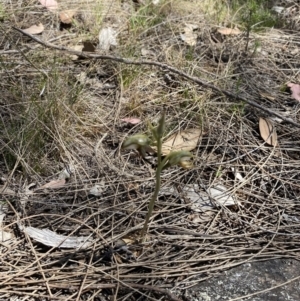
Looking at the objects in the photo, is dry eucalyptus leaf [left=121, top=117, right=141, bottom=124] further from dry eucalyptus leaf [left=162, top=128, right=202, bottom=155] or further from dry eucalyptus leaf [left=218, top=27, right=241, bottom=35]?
dry eucalyptus leaf [left=218, top=27, right=241, bottom=35]

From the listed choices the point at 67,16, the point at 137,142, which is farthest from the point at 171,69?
the point at 137,142

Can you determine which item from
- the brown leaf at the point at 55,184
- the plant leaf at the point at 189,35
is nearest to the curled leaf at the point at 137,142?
the brown leaf at the point at 55,184

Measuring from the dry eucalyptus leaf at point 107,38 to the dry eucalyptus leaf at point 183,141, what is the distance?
636 mm

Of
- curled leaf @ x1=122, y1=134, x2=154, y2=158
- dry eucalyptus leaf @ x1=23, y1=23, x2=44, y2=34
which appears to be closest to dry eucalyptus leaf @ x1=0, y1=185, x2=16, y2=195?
curled leaf @ x1=122, y1=134, x2=154, y2=158

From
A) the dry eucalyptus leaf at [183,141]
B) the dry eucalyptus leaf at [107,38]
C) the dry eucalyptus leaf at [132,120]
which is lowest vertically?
the dry eucalyptus leaf at [183,141]

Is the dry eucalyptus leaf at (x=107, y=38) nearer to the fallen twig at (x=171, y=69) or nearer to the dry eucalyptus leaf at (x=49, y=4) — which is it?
the fallen twig at (x=171, y=69)

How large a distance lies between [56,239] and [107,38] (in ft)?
3.64

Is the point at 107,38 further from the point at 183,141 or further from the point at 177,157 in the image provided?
the point at 177,157

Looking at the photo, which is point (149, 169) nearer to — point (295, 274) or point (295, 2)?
point (295, 274)

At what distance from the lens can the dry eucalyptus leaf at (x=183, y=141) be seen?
1704mm

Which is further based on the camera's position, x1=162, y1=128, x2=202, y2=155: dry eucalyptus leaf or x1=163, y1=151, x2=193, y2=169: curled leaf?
x1=162, y1=128, x2=202, y2=155: dry eucalyptus leaf

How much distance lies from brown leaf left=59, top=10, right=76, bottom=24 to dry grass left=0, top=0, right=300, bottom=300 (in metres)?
0.04

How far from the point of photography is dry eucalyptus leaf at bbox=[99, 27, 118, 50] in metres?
2.18

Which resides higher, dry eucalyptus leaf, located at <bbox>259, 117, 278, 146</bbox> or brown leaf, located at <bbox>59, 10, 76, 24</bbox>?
brown leaf, located at <bbox>59, 10, 76, 24</bbox>
